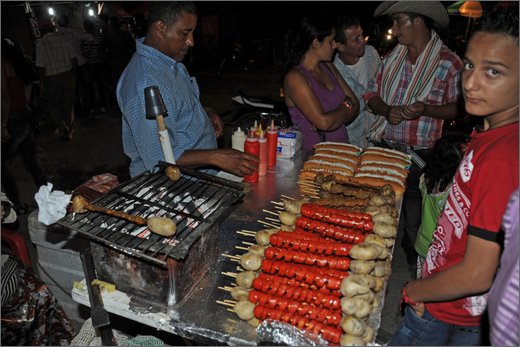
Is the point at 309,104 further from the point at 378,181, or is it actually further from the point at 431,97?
the point at 431,97

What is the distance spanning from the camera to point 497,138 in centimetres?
188

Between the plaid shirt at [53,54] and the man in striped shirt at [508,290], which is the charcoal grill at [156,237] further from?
the plaid shirt at [53,54]

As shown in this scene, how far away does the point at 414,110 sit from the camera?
4457 mm

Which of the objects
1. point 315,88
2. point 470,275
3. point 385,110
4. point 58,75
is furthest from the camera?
point 58,75

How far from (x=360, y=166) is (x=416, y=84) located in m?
1.48

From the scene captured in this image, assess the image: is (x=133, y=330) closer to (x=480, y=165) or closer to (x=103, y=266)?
(x=103, y=266)

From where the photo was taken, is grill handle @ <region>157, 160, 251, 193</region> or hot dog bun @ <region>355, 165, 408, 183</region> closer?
grill handle @ <region>157, 160, 251, 193</region>

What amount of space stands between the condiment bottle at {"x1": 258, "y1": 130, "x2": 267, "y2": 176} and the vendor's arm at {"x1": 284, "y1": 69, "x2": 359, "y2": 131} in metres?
0.61

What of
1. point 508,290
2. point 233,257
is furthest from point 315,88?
point 508,290

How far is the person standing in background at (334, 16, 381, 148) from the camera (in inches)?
206

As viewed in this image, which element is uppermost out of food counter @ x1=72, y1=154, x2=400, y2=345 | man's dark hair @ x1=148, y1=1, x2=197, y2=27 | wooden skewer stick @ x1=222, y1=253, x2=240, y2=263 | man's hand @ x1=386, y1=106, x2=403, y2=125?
man's dark hair @ x1=148, y1=1, x2=197, y2=27

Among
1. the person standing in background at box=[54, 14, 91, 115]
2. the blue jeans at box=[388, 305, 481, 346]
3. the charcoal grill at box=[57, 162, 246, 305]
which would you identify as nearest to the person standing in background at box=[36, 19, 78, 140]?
the person standing in background at box=[54, 14, 91, 115]

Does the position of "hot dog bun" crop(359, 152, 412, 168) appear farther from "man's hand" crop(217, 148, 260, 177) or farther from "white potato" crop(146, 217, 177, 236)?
"white potato" crop(146, 217, 177, 236)

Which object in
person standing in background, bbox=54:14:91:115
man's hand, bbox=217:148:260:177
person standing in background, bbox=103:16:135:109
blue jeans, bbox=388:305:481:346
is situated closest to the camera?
blue jeans, bbox=388:305:481:346
